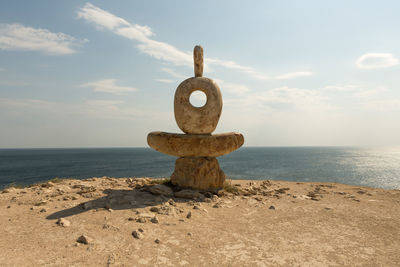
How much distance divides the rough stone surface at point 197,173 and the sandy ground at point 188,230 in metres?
0.74

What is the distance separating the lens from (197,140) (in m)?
8.18

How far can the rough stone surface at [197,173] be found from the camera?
829 centimetres

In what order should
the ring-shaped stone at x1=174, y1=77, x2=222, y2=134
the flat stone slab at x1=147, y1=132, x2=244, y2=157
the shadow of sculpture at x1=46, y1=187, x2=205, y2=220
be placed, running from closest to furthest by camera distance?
1. the shadow of sculpture at x1=46, y1=187, x2=205, y2=220
2. the flat stone slab at x1=147, y1=132, x2=244, y2=157
3. the ring-shaped stone at x1=174, y1=77, x2=222, y2=134

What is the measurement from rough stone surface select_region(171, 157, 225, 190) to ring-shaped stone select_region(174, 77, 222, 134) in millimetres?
1108

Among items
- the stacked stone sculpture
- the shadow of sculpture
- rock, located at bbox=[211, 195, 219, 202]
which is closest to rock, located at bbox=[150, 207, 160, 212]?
the shadow of sculpture

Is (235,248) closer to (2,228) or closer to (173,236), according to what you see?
(173,236)

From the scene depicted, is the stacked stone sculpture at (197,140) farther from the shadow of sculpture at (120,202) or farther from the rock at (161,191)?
→ the shadow of sculpture at (120,202)

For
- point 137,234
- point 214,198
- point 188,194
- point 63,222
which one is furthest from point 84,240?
point 214,198

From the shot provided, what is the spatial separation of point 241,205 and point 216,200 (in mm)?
819

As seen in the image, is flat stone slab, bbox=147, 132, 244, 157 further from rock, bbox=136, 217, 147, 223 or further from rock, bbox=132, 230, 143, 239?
rock, bbox=132, 230, 143, 239

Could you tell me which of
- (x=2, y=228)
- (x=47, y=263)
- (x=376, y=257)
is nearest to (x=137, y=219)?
(x=47, y=263)

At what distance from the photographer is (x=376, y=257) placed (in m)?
4.00

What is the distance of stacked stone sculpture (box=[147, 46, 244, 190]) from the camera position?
8.26 metres

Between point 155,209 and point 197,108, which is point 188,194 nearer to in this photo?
point 155,209
